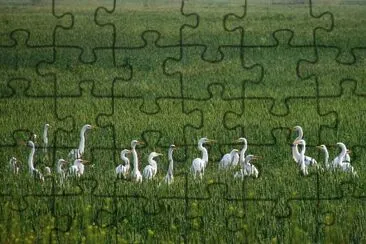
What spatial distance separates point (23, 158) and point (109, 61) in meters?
1.21

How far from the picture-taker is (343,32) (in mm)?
10984

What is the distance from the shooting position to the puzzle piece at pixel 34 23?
10.6 m

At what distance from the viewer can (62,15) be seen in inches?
406

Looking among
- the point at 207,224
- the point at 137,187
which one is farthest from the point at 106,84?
the point at 207,224

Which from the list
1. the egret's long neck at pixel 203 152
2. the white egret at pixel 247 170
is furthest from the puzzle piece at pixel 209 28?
the white egret at pixel 247 170

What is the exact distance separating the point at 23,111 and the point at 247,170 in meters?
2.09

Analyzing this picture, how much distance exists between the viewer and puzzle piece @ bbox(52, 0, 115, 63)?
10.4 meters

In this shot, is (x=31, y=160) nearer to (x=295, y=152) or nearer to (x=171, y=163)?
(x=171, y=163)

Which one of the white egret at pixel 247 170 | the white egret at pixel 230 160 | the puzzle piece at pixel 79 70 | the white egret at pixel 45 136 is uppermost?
the puzzle piece at pixel 79 70

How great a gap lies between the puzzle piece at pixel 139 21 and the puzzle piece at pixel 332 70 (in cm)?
118

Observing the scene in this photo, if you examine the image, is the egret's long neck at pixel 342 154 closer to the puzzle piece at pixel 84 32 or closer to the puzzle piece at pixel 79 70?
the puzzle piece at pixel 79 70

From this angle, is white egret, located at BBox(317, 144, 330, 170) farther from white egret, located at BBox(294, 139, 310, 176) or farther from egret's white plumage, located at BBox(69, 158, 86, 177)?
egret's white plumage, located at BBox(69, 158, 86, 177)
